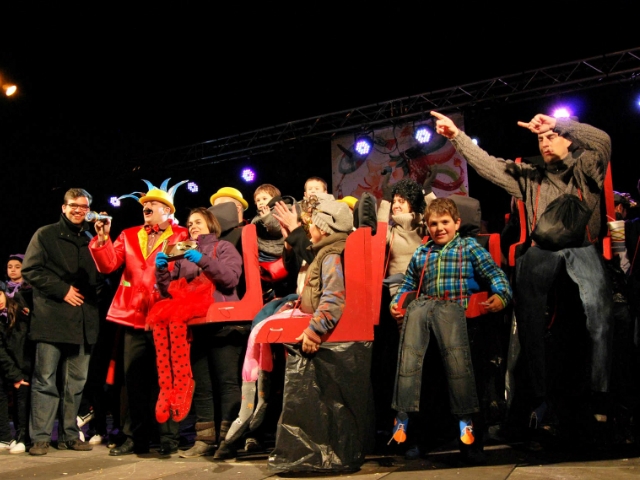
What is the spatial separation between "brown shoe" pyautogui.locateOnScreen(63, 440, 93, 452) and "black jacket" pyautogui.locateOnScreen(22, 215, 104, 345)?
75 centimetres

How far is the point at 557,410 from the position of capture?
3.65 meters

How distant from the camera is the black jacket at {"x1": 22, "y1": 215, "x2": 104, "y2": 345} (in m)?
4.70

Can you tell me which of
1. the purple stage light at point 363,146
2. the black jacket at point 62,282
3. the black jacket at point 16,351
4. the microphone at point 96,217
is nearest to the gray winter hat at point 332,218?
the microphone at point 96,217

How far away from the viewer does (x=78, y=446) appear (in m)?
4.61

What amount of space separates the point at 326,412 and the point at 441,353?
72 centimetres

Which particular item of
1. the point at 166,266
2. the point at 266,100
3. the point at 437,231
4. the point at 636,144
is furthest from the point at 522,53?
the point at 166,266

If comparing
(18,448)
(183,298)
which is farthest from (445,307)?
(18,448)

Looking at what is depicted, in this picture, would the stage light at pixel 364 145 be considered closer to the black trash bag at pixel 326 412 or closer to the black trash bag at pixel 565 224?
the black trash bag at pixel 565 224

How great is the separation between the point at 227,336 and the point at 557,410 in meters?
2.14

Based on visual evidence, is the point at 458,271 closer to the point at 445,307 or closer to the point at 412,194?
the point at 445,307

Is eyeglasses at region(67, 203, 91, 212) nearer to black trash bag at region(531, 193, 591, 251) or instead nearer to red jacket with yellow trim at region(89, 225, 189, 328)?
red jacket with yellow trim at region(89, 225, 189, 328)

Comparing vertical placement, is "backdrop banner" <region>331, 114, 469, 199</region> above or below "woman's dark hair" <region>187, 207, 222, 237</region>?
above

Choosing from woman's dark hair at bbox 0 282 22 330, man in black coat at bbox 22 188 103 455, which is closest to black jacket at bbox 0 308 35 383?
woman's dark hair at bbox 0 282 22 330

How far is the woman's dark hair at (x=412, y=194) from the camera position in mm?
4340
